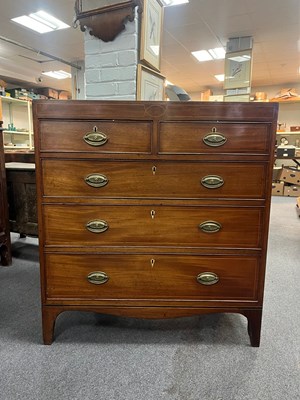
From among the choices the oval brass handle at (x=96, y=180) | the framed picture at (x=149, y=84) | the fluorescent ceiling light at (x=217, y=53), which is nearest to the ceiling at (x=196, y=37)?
the fluorescent ceiling light at (x=217, y=53)

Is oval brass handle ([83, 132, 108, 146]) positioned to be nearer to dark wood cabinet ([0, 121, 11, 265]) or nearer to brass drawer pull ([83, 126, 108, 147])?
brass drawer pull ([83, 126, 108, 147])

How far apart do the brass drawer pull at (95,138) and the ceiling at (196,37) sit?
3261mm

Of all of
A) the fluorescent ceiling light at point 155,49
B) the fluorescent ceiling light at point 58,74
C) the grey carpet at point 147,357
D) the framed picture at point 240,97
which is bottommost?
the grey carpet at point 147,357

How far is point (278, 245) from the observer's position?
2967 mm

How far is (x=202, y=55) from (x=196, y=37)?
957 millimetres

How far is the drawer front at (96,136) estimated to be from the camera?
1209 mm

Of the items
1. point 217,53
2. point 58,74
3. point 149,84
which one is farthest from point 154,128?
point 58,74

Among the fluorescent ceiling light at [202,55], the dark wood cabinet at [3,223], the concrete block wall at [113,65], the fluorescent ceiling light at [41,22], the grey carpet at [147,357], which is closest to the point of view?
the grey carpet at [147,357]

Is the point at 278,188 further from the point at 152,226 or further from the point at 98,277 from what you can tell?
the point at 98,277

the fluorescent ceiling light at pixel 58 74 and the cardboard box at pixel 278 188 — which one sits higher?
the fluorescent ceiling light at pixel 58 74

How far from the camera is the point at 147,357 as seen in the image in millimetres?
1294

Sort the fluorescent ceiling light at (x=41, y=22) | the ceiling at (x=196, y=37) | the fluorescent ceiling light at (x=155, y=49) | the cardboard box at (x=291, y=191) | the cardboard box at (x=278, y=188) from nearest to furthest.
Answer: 1. the fluorescent ceiling light at (x=155, y=49)
2. the ceiling at (x=196, y=37)
3. the fluorescent ceiling light at (x=41, y=22)
4. the cardboard box at (x=291, y=191)
5. the cardboard box at (x=278, y=188)

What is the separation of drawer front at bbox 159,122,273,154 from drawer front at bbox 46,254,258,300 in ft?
1.63

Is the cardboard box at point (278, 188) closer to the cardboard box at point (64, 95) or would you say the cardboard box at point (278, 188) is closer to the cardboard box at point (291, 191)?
the cardboard box at point (291, 191)
